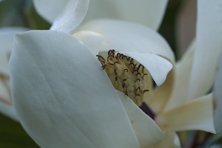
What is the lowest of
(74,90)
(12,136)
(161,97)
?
(12,136)

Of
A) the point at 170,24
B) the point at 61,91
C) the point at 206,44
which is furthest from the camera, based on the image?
the point at 170,24

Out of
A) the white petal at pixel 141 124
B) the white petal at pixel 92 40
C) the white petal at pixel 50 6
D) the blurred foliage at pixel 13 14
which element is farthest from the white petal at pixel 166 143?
the blurred foliage at pixel 13 14

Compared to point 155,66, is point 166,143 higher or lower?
lower

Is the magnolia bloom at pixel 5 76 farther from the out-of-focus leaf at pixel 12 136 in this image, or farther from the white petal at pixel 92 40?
the white petal at pixel 92 40

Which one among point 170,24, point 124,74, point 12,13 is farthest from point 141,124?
point 12,13

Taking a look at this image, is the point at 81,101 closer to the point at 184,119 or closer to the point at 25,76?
the point at 25,76

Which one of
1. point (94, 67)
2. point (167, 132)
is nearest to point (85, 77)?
point (94, 67)

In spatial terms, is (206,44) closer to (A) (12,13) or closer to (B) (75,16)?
(B) (75,16)
